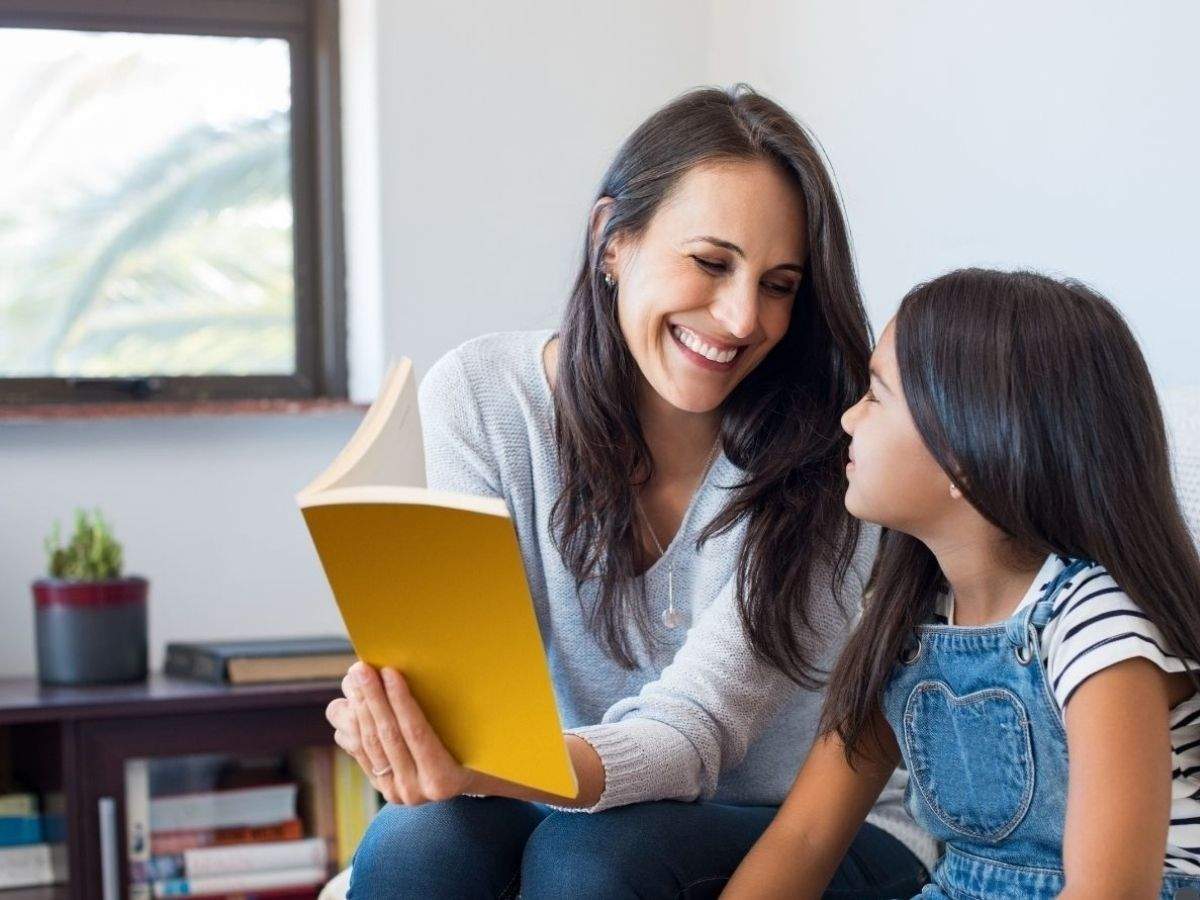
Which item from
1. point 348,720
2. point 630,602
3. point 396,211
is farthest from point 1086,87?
point 396,211

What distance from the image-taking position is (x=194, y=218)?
99.3 inches

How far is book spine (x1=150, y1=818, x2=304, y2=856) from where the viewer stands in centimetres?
210

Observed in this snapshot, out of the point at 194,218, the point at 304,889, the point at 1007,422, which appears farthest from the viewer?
the point at 194,218

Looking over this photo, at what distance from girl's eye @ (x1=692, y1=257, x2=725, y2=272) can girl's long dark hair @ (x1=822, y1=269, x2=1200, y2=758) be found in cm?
25

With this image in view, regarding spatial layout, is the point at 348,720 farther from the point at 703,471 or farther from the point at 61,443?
the point at 61,443

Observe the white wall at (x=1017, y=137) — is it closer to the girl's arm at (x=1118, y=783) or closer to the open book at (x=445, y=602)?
the girl's arm at (x=1118, y=783)

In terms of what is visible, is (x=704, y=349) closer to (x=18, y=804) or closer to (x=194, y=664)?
(x=194, y=664)

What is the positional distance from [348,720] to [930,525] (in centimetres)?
45

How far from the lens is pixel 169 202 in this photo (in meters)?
2.51

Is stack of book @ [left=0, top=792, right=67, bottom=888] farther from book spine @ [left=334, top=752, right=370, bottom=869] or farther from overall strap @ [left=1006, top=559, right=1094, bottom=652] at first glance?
overall strap @ [left=1006, top=559, right=1094, bottom=652]

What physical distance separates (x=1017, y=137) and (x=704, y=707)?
2.66 feet

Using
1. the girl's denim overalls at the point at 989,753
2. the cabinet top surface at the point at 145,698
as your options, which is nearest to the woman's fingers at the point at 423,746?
the girl's denim overalls at the point at 989,753

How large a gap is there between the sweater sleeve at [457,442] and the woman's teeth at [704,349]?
23 centimetres

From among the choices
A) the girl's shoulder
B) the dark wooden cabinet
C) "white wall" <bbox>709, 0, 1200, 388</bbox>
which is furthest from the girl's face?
the dark wooden cabinet
